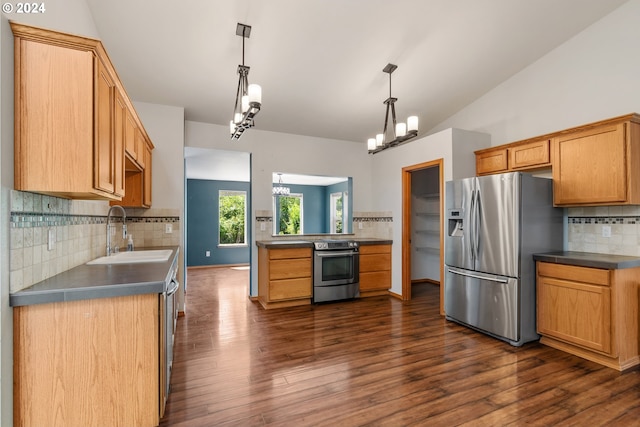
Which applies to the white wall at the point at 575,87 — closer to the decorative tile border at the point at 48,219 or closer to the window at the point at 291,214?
the decorative tile border at the point at 48,219

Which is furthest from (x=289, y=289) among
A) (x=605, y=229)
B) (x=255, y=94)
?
(x=605, y=229)

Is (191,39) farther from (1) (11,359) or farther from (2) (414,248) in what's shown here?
(2) (414,248)

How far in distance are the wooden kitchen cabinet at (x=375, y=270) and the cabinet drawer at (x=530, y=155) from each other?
215cm

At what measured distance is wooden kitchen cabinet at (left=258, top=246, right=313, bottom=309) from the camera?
4.24 meters

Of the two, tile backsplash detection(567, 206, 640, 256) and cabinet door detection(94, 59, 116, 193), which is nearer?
cabinet door detection(94, 59, 116, 193)

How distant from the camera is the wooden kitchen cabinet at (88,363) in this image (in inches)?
58.7

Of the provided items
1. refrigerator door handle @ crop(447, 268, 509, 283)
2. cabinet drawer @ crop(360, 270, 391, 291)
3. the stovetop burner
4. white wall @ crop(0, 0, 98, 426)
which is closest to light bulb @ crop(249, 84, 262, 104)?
white wall @ crop(0, 0, 98, 426)

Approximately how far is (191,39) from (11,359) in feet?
9.09

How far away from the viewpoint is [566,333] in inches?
112

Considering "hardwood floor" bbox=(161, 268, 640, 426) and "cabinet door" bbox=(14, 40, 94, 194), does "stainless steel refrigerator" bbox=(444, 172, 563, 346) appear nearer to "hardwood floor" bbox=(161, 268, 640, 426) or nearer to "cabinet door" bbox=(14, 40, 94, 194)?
"hardwood floor" bbox=(161, 268, 640, 426)

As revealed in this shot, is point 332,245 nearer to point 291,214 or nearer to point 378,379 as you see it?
point 378,379

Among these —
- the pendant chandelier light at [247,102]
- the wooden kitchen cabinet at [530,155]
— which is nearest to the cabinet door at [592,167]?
the wooden kitchen cabinet at [530,155]

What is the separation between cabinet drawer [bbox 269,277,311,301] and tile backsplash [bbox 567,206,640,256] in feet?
10.4

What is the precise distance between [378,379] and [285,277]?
7.20ft
